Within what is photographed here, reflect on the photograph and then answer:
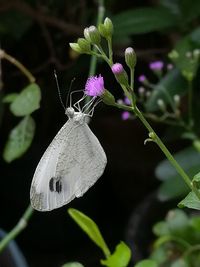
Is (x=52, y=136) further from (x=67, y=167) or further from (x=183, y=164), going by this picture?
(x=67, y=167)

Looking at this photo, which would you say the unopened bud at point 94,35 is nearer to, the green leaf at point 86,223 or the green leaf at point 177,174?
the green leaf at point 86,223

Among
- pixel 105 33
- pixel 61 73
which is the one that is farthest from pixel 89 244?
pixel 105 33

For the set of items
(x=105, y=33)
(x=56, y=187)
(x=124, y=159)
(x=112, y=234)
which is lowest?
(x=112, y=234)

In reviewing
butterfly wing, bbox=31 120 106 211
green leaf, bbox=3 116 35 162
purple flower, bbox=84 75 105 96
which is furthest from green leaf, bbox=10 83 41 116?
purple flower, bbox=84 75 105 96

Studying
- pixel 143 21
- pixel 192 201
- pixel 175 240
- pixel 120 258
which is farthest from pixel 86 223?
pixel 143 21

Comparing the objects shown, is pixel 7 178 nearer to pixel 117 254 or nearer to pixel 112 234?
pixel 112 234

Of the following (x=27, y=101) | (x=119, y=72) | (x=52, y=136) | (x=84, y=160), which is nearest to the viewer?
(x=119, y=72)
